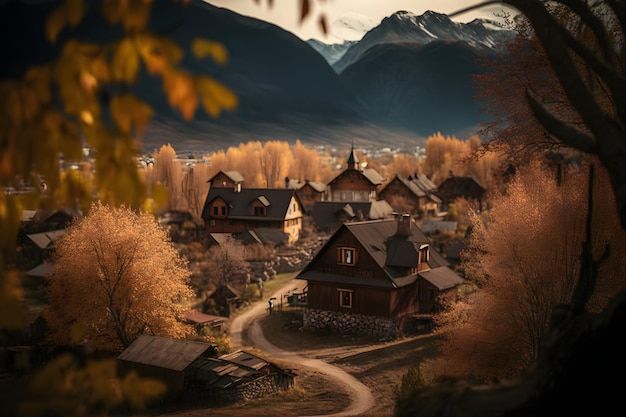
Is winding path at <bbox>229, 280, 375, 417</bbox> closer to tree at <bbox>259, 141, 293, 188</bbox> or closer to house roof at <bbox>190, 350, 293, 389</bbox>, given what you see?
house roof at <bbox>190, 350, 293, 389</bbox>

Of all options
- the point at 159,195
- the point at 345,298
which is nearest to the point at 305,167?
the point at 345,298

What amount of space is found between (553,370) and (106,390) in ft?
12.5

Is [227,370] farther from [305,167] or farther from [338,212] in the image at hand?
[305,167]

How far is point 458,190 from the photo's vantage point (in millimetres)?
80750

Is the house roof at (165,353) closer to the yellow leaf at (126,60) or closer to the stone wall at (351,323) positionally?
the stone wall at (351,323)

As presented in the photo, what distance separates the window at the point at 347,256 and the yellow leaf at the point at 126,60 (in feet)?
97.9

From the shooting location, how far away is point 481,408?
15.1 feet

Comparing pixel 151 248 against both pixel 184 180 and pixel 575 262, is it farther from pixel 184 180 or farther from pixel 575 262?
pixel 184 180

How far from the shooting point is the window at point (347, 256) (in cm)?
3231

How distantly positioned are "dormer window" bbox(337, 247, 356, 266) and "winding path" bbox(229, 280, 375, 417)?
6590 millimetres

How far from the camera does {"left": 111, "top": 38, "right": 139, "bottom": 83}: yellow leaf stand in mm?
2688

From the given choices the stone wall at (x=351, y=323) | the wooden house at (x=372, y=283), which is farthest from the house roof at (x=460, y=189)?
the stone wall at (x=351, y=323)

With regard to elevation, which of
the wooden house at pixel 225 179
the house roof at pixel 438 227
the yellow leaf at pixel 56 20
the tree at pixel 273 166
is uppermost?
the tree at pixel 273 166

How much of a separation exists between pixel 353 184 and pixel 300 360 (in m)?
55.1
